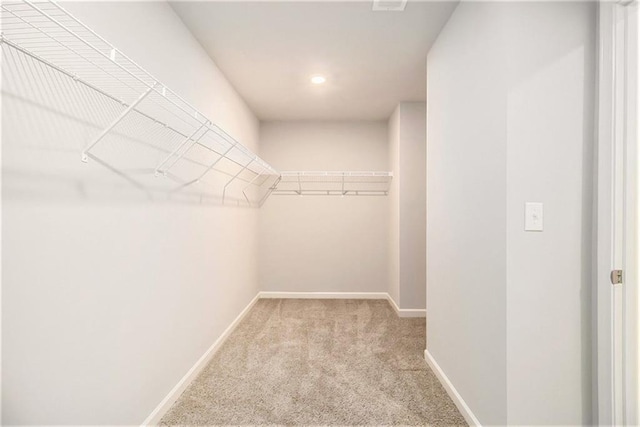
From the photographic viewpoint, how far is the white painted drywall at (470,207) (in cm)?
160

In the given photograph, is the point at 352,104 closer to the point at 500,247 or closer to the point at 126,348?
the point at 500,247

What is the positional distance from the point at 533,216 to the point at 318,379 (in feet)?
5.48

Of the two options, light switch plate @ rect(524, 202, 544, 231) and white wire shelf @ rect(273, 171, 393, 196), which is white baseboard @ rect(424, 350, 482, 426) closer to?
light switch plate @ rect(524, 202, 544, 231)

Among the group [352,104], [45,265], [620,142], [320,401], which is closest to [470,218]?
[620,142]

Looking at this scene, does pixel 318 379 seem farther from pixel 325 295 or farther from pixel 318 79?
pixel 318 79

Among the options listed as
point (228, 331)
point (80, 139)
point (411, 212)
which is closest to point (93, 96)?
point (80, 139)

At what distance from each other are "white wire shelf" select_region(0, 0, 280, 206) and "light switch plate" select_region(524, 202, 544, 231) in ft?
5.12

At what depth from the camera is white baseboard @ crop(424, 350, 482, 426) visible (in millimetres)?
1852

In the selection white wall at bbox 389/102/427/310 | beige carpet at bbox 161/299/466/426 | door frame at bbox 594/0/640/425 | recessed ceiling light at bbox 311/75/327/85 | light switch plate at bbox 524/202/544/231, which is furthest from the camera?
white wall at bbox 389/102/427/310

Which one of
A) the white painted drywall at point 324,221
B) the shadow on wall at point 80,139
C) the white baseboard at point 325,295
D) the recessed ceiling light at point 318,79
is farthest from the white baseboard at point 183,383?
the recessed ceiling light at point 318,79

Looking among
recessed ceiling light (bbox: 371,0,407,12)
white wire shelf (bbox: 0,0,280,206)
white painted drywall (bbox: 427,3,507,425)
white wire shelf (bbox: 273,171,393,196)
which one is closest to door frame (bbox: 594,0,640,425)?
white painted drywall (bbox: 427,3,507,425)

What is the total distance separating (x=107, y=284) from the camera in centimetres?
149

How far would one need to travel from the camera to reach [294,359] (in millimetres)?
2688

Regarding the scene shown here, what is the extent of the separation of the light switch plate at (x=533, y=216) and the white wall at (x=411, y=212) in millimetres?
2417
